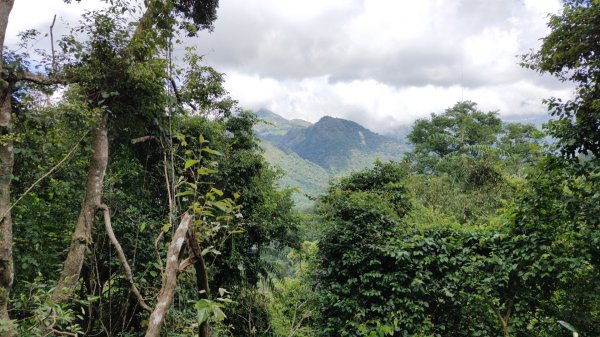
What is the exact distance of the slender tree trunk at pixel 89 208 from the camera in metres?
4.05

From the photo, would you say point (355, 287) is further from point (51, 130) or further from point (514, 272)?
point (51, 130)

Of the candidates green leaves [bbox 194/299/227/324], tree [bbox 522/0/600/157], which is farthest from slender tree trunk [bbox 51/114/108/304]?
tree [bbox 522/0/600/157]

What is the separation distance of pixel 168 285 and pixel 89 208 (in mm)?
3439

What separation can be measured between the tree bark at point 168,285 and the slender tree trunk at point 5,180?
283 cm

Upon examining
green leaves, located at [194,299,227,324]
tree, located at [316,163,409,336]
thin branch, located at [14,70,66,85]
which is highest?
thin branch, located at [14,70,66,85]

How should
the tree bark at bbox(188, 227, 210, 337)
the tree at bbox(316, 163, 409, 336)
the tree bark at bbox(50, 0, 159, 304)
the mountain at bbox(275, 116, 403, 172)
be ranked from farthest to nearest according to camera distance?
the mountain at bbox(275, 116, 403, 172) → the tree at bbox(316, 163, 409, 336) → the tree bark at bbox(50, 0, 159, 304) → the tree bark at bbox(188, 227, 210, 337)

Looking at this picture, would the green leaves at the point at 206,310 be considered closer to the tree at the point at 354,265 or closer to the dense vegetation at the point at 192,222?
the dense vegetation at the point at 192,222

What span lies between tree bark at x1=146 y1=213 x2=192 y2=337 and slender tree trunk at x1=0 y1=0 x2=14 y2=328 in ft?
9.30

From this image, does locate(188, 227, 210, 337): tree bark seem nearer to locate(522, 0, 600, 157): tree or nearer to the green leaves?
the green leaves

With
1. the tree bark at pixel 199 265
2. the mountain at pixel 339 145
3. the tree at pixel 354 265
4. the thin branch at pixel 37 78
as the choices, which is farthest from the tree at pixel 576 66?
the mountain at pixel 339 145

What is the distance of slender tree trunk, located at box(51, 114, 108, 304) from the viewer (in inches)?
159

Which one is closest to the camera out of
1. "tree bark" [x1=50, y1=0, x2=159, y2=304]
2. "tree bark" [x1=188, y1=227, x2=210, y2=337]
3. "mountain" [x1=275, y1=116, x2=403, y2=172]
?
"tree bark" [x1=188, y1=227, x2=210, y2=337]

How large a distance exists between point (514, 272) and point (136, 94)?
5476 mm

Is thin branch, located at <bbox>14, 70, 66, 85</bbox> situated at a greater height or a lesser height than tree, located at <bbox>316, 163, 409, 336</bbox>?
greater
